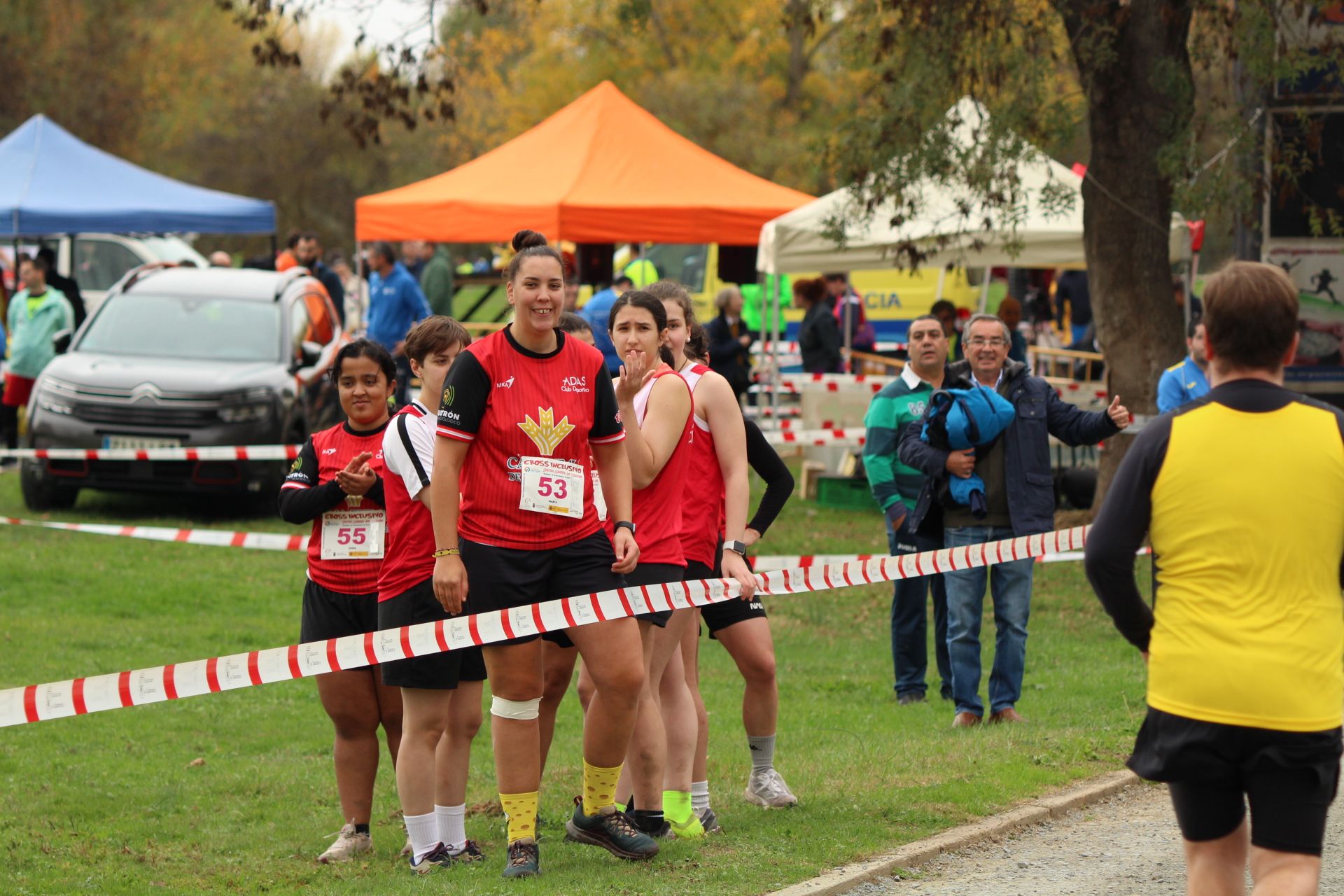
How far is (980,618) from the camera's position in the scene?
26.8ft

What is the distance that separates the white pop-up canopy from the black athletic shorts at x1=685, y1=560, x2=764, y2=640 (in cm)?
755

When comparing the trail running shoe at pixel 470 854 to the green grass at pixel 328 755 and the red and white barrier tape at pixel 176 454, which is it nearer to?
the green grass at pixel 328 755

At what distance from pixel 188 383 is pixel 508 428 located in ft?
32.2

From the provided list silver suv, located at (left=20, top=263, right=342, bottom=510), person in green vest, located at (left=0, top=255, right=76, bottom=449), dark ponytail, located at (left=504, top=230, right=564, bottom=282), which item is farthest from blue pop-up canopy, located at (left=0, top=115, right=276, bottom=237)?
dark ponytail, located at (left=504, top=230, right=564, bottom=282)

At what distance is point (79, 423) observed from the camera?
47.2 ft

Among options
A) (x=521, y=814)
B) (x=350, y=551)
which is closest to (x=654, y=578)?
(x=521, y=814)

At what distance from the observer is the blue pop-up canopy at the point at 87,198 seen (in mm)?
20516

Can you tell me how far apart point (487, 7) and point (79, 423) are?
489 centimetres

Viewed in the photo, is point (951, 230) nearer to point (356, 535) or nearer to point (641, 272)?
point (641, 272)

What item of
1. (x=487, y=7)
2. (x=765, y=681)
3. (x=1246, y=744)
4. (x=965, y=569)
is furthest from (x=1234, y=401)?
(x=487, y=7)

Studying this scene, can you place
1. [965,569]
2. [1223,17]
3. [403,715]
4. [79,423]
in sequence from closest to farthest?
[403,715], [965,569], [1223,17], [79,423]

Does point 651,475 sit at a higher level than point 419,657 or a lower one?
higher

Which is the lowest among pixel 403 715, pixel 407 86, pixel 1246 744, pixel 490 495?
pixel 403 715

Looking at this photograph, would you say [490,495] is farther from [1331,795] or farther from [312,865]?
[1331,795]
